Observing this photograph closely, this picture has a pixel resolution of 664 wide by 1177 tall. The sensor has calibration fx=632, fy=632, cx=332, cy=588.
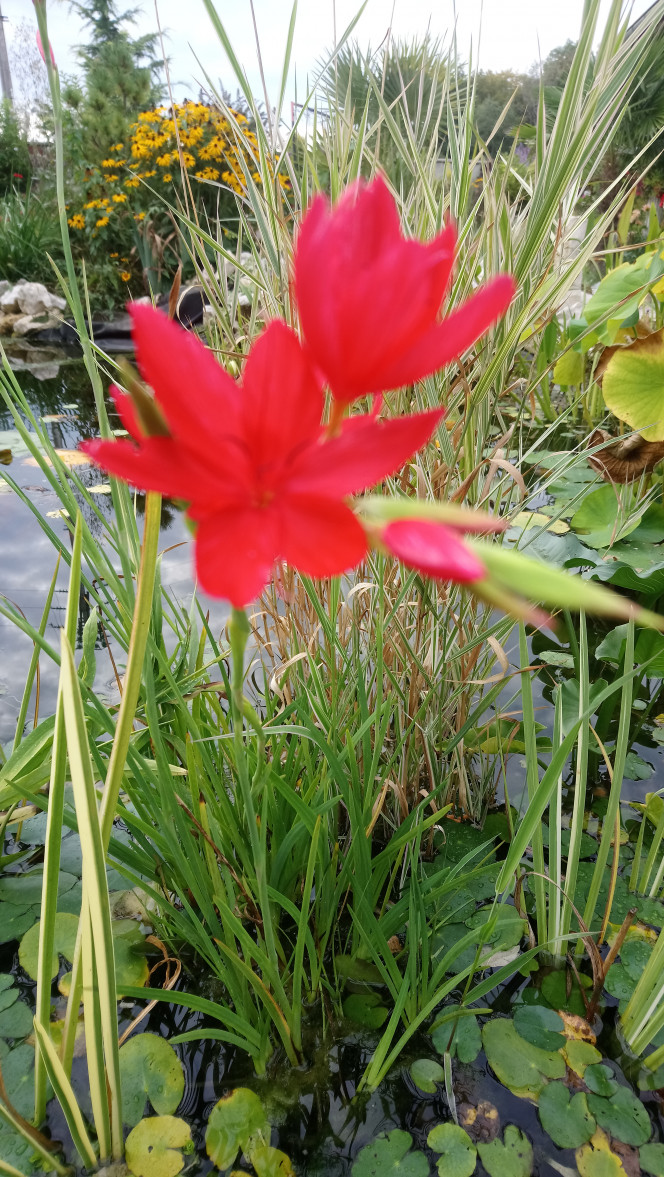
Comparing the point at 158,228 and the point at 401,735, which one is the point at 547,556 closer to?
the point at 401,735

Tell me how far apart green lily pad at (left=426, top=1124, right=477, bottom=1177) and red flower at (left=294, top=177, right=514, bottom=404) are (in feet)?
2.53

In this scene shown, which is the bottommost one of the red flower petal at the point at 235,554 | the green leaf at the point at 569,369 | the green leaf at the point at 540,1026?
the green leaf at the point at 540,1026

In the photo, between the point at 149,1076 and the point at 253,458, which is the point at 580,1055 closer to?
the point at 149,1076

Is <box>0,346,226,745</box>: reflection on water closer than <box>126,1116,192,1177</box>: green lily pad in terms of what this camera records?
No

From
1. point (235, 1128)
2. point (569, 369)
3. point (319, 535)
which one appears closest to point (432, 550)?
point (319, 535)

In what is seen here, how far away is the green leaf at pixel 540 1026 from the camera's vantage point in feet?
2.42

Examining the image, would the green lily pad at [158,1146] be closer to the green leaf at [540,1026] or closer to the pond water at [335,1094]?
the pond water at [335,1094]

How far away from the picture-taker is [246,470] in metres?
0.21

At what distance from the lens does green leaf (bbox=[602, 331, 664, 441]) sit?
1.43 meters

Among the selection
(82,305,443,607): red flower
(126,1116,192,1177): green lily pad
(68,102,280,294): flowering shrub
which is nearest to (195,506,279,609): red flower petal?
→ (82,305,443,607): red flower

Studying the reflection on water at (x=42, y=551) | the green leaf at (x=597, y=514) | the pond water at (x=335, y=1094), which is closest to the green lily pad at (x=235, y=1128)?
the pond water at (x=335, y=1094)

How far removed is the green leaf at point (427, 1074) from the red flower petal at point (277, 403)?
78 cm

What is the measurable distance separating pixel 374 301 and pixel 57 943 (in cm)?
87

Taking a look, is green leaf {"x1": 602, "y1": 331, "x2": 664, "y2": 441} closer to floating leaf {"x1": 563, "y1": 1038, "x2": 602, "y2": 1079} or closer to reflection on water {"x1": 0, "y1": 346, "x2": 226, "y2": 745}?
reflection on water {"x1": 0, "y1": 346, "x2": 226, "y2": 745}
